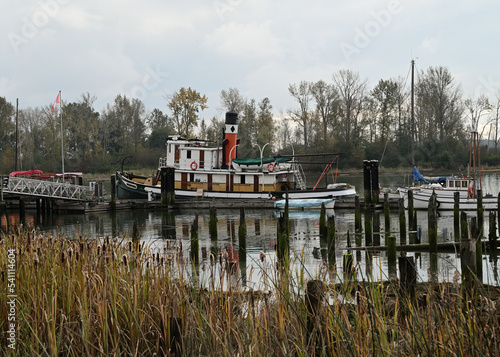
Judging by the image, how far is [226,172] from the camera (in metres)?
36.3

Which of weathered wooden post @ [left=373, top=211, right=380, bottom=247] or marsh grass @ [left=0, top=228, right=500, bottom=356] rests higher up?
marsh grass @ [left=0, top=228, right=500, bottom=356]

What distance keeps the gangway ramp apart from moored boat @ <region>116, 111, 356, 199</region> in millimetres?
5155

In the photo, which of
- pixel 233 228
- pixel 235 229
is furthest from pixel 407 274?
pixel 233 228

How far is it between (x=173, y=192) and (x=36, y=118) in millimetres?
48550

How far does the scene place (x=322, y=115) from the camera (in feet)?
227

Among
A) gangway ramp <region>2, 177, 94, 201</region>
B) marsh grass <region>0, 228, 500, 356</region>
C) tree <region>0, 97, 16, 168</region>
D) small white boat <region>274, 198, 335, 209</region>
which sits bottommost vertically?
small white boat <region>274, 198, 335, 209</region>

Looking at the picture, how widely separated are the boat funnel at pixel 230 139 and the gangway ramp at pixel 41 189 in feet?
29.4

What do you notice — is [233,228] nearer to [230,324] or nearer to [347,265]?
[347,265]

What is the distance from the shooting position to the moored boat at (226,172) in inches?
1421

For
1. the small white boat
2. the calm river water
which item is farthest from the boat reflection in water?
the small white boat

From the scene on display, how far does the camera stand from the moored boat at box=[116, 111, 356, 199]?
36.1m

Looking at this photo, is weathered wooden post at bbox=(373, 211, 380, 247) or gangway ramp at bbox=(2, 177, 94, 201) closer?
weathered wooden post at bbox=(373, 211, 380, 247)

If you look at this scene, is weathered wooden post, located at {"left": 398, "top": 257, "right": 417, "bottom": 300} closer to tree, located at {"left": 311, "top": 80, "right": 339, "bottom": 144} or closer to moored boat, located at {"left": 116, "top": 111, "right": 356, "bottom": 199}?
moored boat, located at {"left": 116, "top": 111, "right": 356, "bottom": 199}

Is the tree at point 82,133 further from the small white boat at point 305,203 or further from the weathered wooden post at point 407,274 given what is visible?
the weathered wooden post at point 407,274
